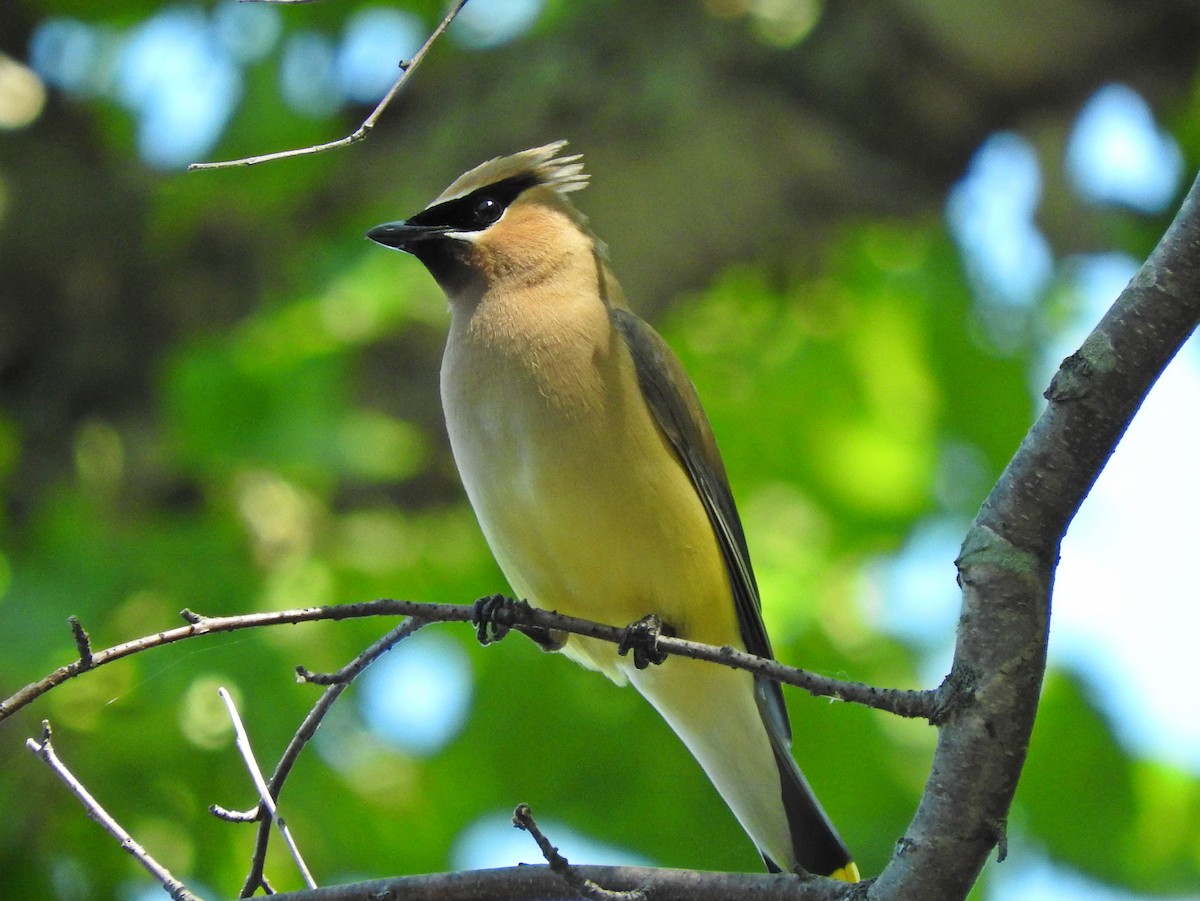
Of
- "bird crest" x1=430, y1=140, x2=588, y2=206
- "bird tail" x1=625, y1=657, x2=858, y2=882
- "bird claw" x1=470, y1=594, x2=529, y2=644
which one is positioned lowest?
"bird tail" x1=625, y1=657, x2=858, y2=882

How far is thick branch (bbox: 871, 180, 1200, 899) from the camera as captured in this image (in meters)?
2.21

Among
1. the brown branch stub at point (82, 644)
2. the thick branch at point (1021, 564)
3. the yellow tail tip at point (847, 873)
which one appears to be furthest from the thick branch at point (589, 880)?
the yellow tail tip at point (847, 873)

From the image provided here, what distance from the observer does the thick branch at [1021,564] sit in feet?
7.24

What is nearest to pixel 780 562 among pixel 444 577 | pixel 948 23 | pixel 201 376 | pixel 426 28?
pixel 444 577

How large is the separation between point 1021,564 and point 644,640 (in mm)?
941

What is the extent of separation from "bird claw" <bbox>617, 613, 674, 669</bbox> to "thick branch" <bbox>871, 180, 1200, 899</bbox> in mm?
526

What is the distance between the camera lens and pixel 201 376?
5234 mm

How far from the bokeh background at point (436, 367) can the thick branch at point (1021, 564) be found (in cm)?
259

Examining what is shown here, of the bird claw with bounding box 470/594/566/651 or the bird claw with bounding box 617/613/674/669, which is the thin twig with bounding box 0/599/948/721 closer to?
the bird claw with bounding box 617/613/674/669

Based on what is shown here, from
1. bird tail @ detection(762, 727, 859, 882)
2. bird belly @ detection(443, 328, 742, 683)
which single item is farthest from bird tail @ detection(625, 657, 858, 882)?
bird belly @ detection(443, 328, 742, 683)

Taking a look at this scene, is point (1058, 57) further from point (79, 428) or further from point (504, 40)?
point (79, 428)

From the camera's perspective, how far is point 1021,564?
7.54 ft

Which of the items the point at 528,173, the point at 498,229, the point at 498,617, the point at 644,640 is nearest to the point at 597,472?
the point at 498,617

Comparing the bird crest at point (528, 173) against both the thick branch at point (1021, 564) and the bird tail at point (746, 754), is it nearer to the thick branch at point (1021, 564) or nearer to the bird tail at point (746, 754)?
the bird tail at point (746, 754)
